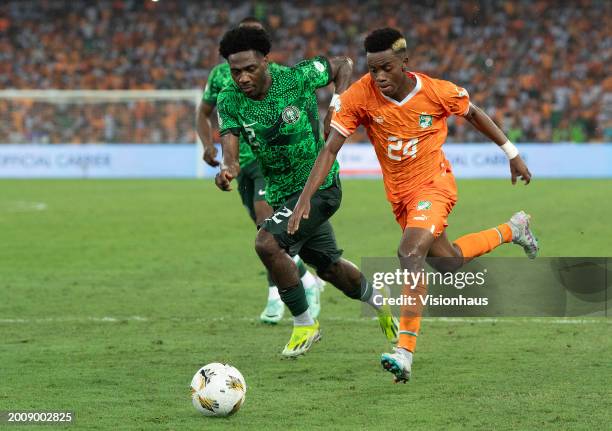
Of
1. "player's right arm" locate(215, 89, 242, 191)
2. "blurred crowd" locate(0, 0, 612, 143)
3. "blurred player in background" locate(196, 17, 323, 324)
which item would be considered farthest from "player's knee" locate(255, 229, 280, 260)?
"blurred crowd" locate(0, 0, 612, 143)

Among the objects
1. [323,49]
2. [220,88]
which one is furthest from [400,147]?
[323,49]

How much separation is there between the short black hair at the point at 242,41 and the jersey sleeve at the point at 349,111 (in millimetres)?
623

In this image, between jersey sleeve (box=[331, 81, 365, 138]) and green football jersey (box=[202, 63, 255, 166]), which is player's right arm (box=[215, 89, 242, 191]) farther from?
green football jersey (box=[202, 63, 255, 166])

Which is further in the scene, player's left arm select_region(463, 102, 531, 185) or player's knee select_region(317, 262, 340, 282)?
player's knee select_region(317, 262, 340, 282)

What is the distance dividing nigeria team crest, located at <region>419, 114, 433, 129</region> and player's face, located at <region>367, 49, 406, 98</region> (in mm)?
333

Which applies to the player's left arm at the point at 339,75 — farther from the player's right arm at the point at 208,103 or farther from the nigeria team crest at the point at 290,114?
the player's right arm at the point at 208,103

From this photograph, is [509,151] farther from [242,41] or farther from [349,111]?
[242,41]

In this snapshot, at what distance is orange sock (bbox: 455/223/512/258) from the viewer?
7668 mm

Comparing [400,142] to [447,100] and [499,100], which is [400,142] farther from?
[499,100]

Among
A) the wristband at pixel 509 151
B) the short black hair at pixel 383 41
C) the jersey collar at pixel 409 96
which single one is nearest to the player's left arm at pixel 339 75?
the jersey collar at pixel 409 96

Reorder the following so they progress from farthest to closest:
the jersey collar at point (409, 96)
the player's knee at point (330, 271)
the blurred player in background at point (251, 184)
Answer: the blurred player in background at point (251, 184) → the player's knee at point (330, 271) → the jersey collar at point (409, 96)

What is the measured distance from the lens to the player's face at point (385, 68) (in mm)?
6676

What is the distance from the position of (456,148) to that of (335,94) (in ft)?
75.0

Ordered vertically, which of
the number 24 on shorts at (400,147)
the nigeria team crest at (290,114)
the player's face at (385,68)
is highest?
the player's face at (385,68)
